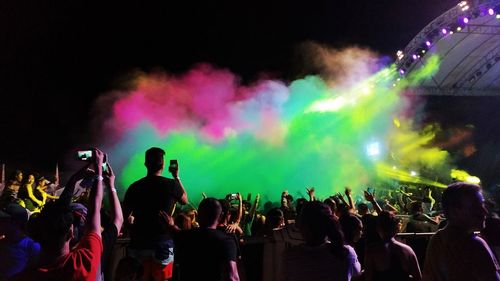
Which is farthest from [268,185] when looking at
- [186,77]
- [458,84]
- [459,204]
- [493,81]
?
[459,204]

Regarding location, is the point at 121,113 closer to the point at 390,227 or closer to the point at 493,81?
the point at 390,227

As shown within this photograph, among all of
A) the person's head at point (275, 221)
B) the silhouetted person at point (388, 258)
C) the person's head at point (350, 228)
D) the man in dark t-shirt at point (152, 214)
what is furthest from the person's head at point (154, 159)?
the person's head at point (275, 221)

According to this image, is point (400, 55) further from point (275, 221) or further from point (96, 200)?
point (96, 200)

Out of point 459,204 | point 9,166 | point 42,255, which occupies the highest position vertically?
point 9,166

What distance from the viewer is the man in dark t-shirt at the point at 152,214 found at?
3.51m

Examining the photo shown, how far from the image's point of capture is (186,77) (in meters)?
14.6

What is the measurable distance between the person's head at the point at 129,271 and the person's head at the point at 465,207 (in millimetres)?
2471

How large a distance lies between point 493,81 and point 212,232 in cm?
1577

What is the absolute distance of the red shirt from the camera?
1.92 m

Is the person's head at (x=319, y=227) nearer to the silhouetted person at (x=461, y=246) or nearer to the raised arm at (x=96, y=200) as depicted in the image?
the silhouetted person at (x=461, y=246)

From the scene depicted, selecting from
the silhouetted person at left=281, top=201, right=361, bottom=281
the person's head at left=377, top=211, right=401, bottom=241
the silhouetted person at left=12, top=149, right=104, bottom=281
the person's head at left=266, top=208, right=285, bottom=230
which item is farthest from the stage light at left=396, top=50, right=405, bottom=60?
the silhouetted person at left=12, top=149, right=104, bottom=281

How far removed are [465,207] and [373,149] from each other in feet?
51.0

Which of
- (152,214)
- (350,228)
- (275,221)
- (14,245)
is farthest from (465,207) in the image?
→ (14,245)

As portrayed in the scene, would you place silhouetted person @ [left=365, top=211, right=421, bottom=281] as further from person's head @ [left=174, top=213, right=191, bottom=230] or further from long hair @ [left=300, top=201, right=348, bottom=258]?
person's head @ [left=174, top=213, right=191, bottom=230]
